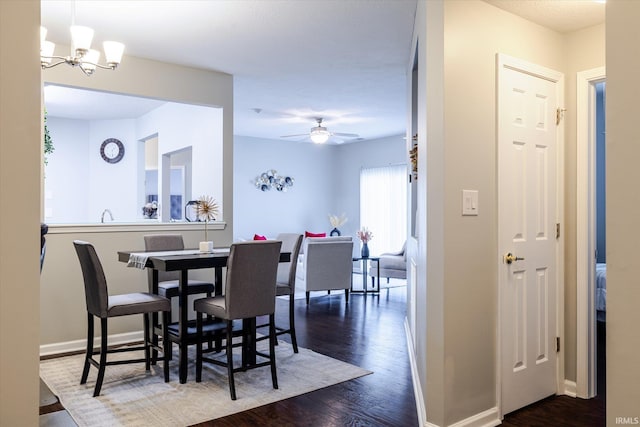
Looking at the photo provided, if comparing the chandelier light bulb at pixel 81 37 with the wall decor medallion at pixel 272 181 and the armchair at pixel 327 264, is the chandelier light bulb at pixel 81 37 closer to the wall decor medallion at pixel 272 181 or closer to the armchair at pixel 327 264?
the armchair at pixel 327 264

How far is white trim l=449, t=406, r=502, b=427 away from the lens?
2.47m

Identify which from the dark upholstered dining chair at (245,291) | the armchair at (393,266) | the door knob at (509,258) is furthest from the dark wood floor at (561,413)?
the armchair at (393,266)

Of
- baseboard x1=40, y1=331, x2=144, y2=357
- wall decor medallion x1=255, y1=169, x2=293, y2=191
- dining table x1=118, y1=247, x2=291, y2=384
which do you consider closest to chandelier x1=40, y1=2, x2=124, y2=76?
dining table x1=118, y1=247, x2=291, y2=384

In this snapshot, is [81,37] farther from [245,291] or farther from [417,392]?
[417,392]

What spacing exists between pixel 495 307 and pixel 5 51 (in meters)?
2.50

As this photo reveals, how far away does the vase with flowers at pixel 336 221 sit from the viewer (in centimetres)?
963

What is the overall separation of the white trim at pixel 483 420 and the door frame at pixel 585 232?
785mm

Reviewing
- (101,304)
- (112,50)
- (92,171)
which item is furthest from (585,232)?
(92,171)

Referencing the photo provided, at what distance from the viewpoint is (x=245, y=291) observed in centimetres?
304

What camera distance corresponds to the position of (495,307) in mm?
2654

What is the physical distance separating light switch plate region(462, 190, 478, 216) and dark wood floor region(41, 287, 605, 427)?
1203 mm

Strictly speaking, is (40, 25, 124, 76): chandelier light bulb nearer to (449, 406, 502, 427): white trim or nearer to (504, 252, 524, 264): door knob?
(504, 252, 524, 264): door knob

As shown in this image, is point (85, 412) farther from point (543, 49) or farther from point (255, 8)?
point (543, 49)

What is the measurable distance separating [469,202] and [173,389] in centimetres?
224
